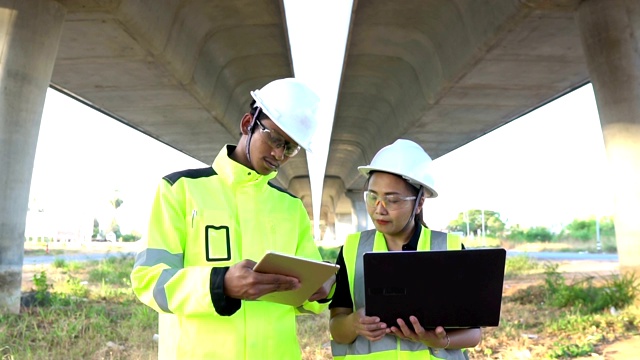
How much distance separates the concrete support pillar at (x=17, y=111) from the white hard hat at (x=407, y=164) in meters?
7.36

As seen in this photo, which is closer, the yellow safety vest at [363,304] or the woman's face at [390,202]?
the yellow safety vest at [363,304]

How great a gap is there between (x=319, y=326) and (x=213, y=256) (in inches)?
268

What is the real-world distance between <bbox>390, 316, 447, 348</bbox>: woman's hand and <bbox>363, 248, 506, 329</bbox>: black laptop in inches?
1.0

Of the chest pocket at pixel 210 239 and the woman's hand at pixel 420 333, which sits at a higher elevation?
the chest pocket at pixel 210 239

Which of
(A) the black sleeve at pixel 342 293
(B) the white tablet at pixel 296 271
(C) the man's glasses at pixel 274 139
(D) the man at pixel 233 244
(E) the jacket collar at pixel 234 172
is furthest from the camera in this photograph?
(A) the black sleeve at pixel 342 293

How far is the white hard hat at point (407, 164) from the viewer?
268 cm

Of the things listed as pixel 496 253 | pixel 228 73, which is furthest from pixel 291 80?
pixel 228 73

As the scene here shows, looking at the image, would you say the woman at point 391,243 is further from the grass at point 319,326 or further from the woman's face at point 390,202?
the grass at point 319,326

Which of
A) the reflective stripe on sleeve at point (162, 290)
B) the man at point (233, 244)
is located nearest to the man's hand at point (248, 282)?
the man at point (233, 244)

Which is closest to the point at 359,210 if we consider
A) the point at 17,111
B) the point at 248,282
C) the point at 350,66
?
the point at 350,66

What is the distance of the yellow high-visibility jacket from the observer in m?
1.94

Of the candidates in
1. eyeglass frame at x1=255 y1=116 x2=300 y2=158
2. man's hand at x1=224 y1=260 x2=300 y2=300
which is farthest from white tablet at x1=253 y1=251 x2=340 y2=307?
eyeglass frame at x1=255 y1=116 x2=300 y2=158

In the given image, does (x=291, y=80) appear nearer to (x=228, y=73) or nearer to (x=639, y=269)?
(x=639, y=269)

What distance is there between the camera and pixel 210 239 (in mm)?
2174
